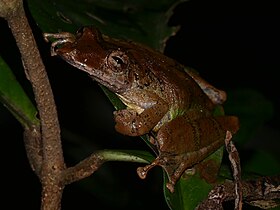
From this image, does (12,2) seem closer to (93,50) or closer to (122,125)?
(93,50)

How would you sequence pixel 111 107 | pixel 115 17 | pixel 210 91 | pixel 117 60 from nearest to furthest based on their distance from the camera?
pixel 117 60
pixel 210 91
pixel 115 17
pixel 111 107

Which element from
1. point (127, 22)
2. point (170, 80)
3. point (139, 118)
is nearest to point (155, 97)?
point (170, 80)

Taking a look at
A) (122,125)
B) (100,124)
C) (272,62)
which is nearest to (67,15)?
(122,125)

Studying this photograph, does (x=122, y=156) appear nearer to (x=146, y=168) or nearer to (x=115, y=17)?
(x=146, y=168)

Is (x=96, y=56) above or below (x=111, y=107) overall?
above

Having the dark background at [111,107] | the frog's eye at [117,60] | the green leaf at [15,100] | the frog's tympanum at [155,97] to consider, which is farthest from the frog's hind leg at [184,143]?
the dark background at [111,107]

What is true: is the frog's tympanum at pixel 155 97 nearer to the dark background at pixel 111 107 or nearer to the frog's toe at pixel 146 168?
the frog's toe at pixel 146 168

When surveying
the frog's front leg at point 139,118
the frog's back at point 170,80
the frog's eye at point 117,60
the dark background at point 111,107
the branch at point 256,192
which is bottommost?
the dark background at point 111,107
